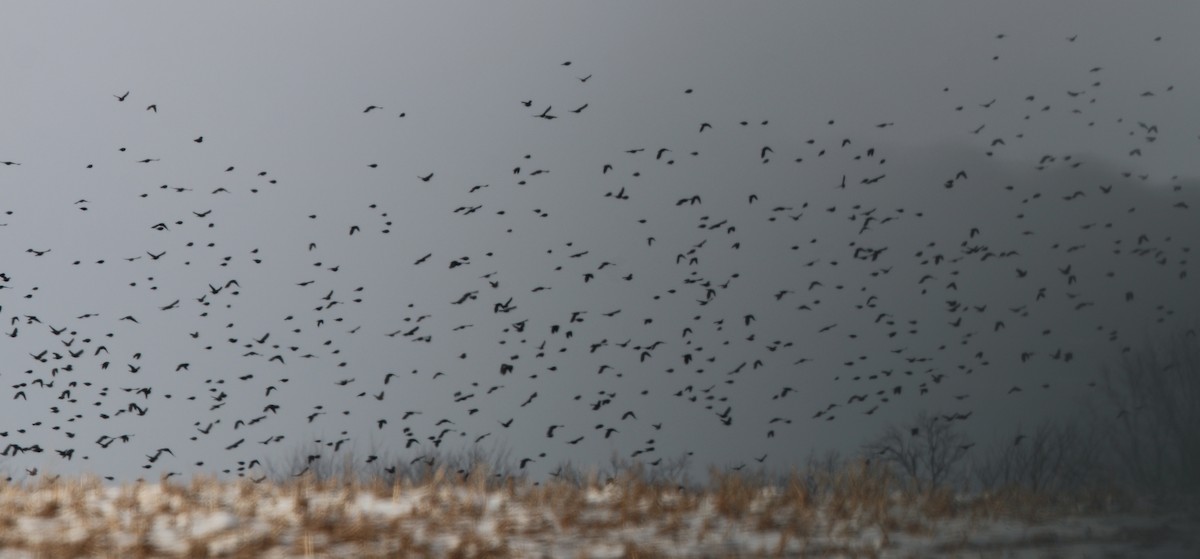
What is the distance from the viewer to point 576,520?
548 inches

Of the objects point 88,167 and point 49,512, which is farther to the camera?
point 88,167

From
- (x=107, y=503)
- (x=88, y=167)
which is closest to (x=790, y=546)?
(x=107, y=503)

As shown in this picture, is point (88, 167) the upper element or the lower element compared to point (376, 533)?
upper

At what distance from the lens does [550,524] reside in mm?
13703

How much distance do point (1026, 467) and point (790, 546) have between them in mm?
44981

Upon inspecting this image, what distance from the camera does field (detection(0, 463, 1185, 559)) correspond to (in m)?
12.6

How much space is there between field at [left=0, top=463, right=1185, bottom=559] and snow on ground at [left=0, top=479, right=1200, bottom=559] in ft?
0.09

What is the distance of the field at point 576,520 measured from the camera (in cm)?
1261

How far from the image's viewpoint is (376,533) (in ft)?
42.7

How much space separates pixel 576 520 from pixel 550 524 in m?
0.39

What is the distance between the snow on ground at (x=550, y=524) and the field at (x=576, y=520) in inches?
1.1

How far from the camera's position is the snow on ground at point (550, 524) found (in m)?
12.6

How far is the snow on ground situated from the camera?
495 inches

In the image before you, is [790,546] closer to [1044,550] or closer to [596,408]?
[1044,550]
